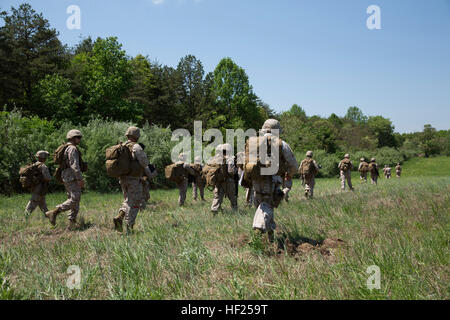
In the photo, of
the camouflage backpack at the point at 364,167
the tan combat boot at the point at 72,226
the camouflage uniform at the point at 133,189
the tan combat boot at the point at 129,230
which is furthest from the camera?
the camouflage backpack at the point at 364,167

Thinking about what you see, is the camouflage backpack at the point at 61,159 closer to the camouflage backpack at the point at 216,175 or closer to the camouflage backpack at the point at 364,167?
the camouflage backpack at the point at 216,175

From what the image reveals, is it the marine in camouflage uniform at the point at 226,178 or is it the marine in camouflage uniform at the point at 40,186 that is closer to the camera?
the marine in camouflage uniform at the point at 40,186

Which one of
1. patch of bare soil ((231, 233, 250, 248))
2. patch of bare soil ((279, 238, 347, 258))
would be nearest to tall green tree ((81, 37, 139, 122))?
patch of bare soil ((231, 233, 250, 248))

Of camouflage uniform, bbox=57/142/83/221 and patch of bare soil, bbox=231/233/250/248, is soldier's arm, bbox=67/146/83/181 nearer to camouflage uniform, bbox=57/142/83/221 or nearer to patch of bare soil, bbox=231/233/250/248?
camouflage uniform, bbox=57/142/83/221

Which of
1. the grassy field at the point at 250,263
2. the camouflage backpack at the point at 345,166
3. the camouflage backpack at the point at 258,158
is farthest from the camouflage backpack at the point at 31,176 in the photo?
the camouflage backpack at the point at 345,166

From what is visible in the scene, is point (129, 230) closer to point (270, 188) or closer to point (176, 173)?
point (270, 188)

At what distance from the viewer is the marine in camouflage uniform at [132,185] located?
20.5ft

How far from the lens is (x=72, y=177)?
6938 mm

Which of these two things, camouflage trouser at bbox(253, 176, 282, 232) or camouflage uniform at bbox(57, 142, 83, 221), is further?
camouflage uniform at bbox(57, 142, 83, 221)

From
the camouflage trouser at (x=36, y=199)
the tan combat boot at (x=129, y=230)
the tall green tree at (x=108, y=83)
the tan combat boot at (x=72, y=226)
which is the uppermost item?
the tall green tree at (x=108, y=83)

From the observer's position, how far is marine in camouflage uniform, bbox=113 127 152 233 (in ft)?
20.5

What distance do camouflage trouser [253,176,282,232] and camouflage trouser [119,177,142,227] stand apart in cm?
278

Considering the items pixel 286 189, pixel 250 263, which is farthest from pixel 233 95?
pixel 250 263

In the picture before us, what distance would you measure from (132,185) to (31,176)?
387cm
